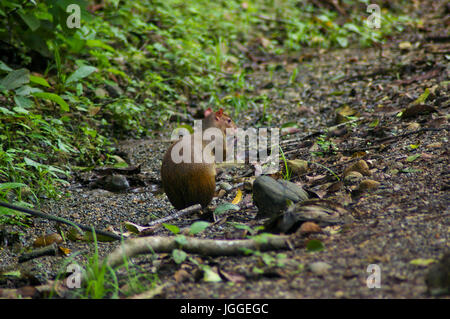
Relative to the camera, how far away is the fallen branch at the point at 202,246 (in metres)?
2.05

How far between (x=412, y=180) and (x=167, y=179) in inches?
54.7

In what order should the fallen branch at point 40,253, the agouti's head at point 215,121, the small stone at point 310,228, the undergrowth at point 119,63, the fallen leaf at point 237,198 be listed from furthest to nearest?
the agouti's head at point 215,121, the undergrowth at point 119,63, the fallen leaf at point 237,198, the fallen branch at point 40,253, the small stone at point 310,228

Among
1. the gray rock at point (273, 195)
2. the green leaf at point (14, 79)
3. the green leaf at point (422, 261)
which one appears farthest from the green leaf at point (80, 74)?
the green leaf at point (422, 261)

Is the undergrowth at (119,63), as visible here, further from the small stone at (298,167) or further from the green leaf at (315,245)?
the green leaf at (315,245)

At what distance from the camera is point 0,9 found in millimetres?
3867

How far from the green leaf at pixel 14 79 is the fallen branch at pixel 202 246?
2034 mm

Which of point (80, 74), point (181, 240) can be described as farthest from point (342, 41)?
point (181, 240)

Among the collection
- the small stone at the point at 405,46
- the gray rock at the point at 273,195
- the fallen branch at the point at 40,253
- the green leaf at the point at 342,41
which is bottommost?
the fallen branch at the point at 40,253

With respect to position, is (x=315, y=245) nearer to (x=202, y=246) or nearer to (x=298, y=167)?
(x=202, y=246)

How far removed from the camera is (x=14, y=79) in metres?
3.56

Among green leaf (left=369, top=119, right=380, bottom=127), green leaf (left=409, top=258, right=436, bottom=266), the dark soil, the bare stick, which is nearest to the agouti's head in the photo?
the dark soil

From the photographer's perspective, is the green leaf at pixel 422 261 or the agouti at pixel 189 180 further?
the agouti at pixel 189 180
